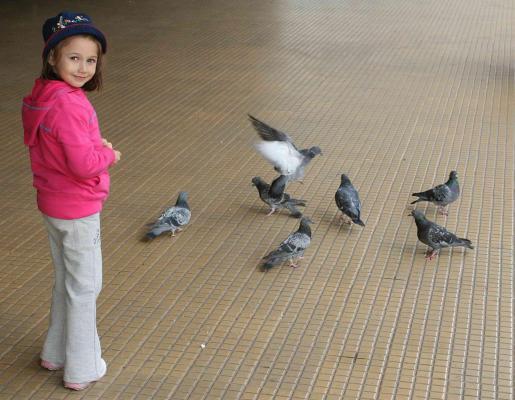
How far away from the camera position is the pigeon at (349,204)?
18.0 feet

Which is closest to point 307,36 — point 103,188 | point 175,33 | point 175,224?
point 175,33

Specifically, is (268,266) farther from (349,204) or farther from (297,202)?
(297,202)

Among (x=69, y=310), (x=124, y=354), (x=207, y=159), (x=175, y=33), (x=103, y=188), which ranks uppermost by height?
(x=103, y=188)

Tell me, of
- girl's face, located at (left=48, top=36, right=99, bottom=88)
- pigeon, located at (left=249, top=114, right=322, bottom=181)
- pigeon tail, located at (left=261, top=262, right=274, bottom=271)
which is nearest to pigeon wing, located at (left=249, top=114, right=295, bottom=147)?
pigeon, located at (left=249, top=114, right=322, bottom=181)

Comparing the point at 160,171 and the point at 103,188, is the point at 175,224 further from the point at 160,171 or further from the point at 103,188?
the point at 103,188

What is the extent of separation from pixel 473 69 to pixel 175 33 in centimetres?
409


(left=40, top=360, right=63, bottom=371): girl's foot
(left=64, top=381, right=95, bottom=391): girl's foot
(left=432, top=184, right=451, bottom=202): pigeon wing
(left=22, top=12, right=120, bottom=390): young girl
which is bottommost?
(left=432, top=184, right=451, bottom=202): pigeon wing

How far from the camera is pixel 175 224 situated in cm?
540

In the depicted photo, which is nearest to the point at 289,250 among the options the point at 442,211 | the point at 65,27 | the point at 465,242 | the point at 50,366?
the point at 465,242

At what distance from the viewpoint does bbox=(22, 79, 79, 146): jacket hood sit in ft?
11.0

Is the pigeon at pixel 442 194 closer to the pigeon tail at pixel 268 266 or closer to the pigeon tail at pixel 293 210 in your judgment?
the pigeon tail at pixel 293 210

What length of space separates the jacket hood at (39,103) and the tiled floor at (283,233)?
1.19 metres

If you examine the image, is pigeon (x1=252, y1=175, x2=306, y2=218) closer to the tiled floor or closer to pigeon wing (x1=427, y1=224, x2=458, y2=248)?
the tiled floor

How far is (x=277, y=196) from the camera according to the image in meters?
5.71
